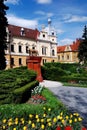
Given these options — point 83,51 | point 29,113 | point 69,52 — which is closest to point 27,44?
point 83,51

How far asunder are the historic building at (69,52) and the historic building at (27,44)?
1415cm

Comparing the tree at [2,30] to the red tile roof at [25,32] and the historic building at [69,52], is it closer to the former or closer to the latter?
the red tile roof at [25,32]

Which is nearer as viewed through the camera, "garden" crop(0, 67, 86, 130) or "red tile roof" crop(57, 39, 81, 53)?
"garden" crop(0, 67, 86, 130)

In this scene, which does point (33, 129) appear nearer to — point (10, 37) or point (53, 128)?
point (53, 128)

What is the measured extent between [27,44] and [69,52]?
74.1 feet

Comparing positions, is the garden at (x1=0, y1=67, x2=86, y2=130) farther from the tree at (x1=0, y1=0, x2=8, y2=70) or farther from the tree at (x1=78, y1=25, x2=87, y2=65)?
the tree at (x1=78, y1=25, x2=87, y2=65)

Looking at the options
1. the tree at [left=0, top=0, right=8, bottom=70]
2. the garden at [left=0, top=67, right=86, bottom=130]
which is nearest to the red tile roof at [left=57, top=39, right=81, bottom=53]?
the tree at [left=0, top=0, right=8, bottom=70]

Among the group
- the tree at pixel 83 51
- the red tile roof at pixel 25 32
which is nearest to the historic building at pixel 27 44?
the red tile roof at pixel 25 32

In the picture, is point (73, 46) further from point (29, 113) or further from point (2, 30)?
point (29, 113)

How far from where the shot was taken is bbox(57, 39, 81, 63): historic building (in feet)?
267

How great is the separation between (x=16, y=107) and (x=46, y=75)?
76.9 ft

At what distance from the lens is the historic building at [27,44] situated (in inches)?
2319

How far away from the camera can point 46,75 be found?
1316 inches

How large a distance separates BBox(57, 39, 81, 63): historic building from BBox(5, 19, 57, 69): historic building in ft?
46.4
